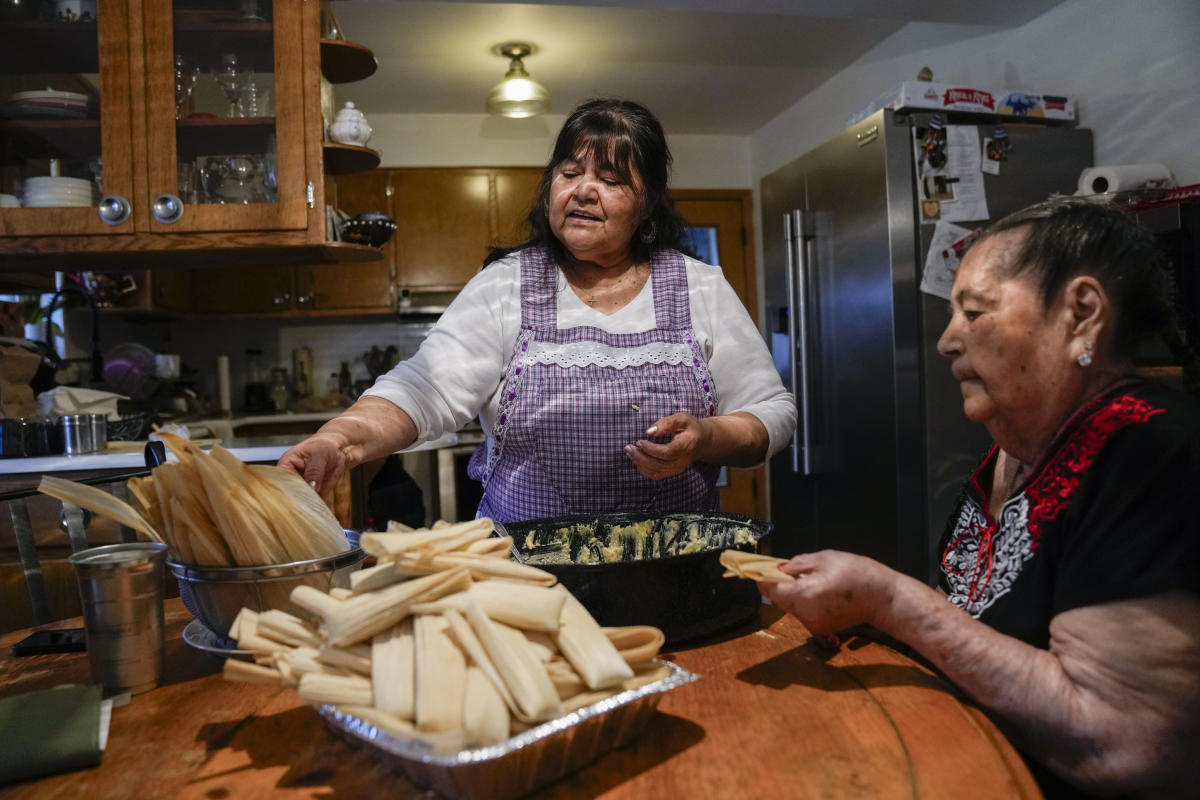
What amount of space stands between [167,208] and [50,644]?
183 centimetres

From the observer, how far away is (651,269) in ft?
5.95

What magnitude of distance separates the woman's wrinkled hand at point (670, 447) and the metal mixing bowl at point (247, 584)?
55 cm

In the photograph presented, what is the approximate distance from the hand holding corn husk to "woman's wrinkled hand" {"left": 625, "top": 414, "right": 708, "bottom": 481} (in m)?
0.40

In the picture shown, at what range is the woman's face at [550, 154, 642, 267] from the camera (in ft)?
5.54

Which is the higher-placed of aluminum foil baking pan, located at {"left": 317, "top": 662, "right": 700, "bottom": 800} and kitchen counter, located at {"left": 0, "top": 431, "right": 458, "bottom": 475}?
kitchen counter, located at {"left": 0, "top": 431, "right": 458, "bottom": 475}

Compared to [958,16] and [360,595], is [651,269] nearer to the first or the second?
[360,595]

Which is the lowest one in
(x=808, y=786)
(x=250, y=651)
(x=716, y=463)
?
(x=808, y=786)

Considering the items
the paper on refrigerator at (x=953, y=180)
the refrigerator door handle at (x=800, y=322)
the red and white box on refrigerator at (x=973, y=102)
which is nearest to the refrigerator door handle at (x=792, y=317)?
the refrigerator door handle at (x=800, y=322)

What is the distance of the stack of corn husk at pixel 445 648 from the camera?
0.72 metres

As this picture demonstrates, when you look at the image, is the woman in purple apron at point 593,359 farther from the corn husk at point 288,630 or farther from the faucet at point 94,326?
the faucet at point 94,326

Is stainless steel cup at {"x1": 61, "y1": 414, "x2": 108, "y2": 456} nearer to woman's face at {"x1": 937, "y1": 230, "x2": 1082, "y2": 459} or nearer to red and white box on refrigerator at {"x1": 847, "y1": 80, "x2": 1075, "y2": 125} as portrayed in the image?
woman's face at {"x1": 937, "y1": 230, "x2": 1082, "y2": 459}

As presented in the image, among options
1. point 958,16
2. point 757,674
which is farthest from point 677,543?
point 958,16

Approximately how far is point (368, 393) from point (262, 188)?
1.43 metres

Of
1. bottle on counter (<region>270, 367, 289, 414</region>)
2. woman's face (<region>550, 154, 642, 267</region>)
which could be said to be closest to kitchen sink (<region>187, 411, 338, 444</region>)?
bottle on counter (<region>270, 367, 289, 414</region>)
